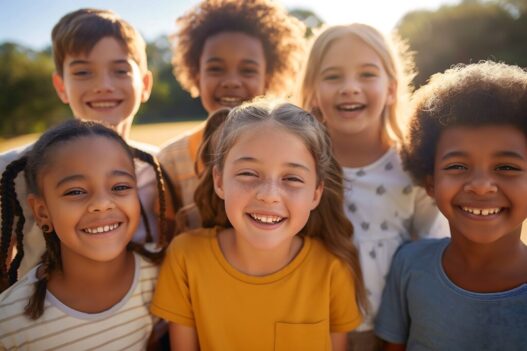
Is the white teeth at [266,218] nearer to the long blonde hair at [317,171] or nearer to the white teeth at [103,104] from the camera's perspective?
the long blonde hair at [317,171]

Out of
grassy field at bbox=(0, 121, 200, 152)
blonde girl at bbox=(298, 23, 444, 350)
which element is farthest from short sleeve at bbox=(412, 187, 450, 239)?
grassy field at bbox=(0, 121, 200, 152)

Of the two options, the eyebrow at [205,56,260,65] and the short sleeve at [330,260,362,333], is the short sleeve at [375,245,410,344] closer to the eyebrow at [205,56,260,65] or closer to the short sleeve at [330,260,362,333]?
the short sleeve at [330,260,362,333]

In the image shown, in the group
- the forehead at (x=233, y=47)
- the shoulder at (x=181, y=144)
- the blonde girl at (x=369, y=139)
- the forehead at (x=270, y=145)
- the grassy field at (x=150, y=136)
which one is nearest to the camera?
the forehead at (x=270, y=145)

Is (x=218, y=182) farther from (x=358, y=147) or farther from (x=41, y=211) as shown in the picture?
(x=358, y=147)

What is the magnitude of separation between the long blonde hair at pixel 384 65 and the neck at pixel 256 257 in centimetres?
109

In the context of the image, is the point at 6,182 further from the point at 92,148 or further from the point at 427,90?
the point at 427,90

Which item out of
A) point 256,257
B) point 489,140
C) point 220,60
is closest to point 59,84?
point 220,60

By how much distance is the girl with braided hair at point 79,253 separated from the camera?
2084 millimetres

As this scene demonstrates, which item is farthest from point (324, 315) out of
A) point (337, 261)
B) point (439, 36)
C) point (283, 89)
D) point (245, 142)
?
point (439, 36)

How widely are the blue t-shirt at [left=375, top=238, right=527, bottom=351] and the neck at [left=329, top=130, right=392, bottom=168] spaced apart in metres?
0.62

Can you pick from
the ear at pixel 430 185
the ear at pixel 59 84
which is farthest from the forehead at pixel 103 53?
the ear at pixel 430 185

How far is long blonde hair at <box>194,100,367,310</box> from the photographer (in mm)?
2193

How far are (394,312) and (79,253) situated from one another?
1.64m

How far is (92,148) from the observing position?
218 centimetres
